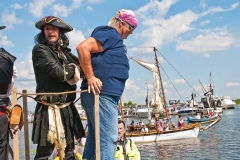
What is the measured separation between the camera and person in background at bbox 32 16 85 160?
3.51m

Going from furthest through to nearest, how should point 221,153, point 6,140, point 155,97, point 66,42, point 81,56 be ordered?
point 155,97 < point 221,153 < point 66,42 < point 6,140 < point 81,56

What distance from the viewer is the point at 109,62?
137 inches

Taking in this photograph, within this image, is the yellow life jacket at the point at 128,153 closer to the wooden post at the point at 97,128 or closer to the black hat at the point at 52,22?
the wooden post at the point at 97,128

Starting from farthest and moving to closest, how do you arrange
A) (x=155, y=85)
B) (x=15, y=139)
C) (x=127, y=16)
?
(x=155, y=85) < (x=127, y=16) < (x=15, y=139)

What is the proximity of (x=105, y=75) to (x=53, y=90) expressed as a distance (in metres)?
0.58

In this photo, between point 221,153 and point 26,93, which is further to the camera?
point 221,153

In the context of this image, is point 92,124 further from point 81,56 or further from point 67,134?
point 81,56

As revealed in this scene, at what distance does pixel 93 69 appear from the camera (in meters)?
3.47

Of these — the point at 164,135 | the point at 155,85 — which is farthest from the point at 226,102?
the point at 164,135

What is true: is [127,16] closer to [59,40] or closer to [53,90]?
[59,40]

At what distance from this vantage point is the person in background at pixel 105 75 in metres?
3.36

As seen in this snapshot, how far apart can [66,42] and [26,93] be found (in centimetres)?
70

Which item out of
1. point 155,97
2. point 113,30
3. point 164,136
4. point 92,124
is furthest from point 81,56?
point 155,97

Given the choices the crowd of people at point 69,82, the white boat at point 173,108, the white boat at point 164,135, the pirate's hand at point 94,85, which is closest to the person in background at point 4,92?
the crowd of people at point 69,82
